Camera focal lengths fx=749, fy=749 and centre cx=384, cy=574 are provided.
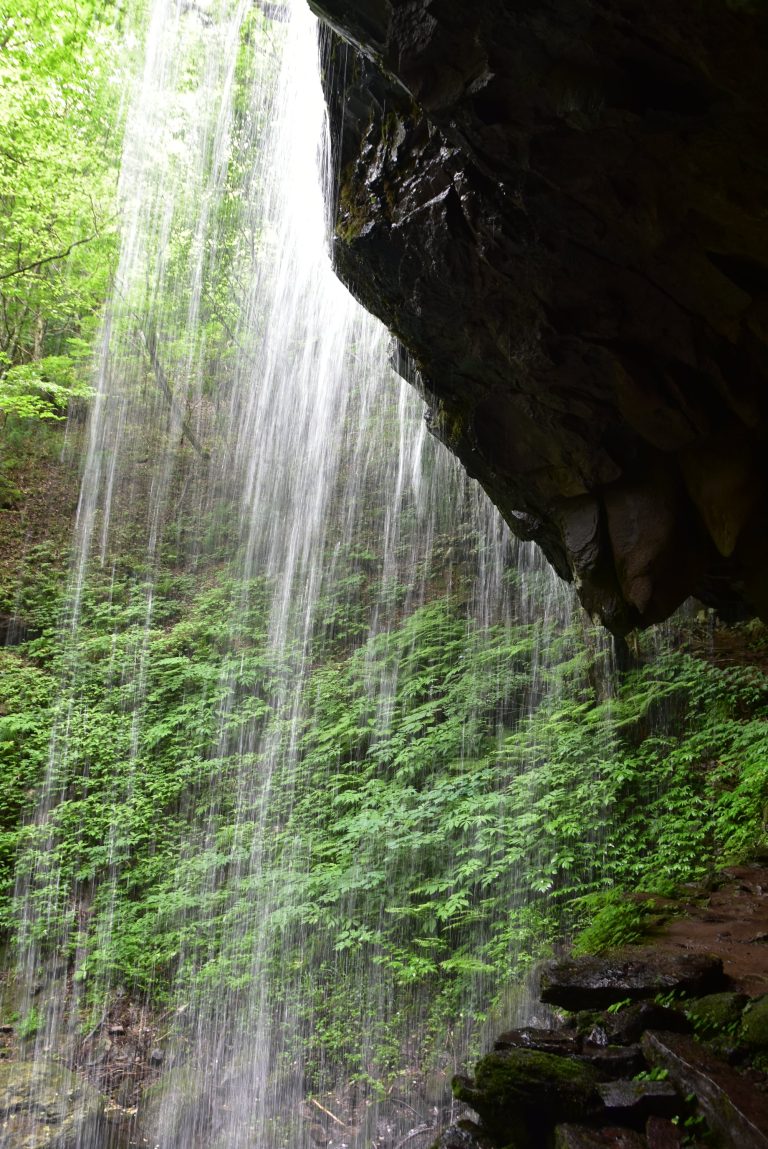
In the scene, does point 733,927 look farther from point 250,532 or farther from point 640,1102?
point 250,532

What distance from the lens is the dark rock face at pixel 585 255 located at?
10.8 ft

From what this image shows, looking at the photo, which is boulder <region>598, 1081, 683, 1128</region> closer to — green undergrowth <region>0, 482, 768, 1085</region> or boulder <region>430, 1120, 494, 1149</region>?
boulder <region>430, 1120, 494, 1149</region>

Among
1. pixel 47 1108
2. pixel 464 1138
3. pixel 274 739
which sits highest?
pixel 274 739

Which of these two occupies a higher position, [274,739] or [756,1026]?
[274,739]

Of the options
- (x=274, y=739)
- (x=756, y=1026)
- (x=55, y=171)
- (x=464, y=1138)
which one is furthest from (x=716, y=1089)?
(x=55, y=171)

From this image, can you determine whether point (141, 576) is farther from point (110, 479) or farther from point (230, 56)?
point (230, 56)

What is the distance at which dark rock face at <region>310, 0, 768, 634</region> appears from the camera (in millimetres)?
3307

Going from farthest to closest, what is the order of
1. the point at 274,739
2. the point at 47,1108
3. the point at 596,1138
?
the point at 274,739 → the point at 47,1108 → the point at 596,1138

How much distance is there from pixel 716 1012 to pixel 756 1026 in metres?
0.30

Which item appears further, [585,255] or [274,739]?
[274,739]

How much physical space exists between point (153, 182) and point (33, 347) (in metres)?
5.10

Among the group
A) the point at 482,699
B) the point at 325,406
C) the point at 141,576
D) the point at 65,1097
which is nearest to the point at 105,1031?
the point at 65,1097

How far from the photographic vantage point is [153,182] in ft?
53.9

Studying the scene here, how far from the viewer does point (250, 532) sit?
15867 mm
